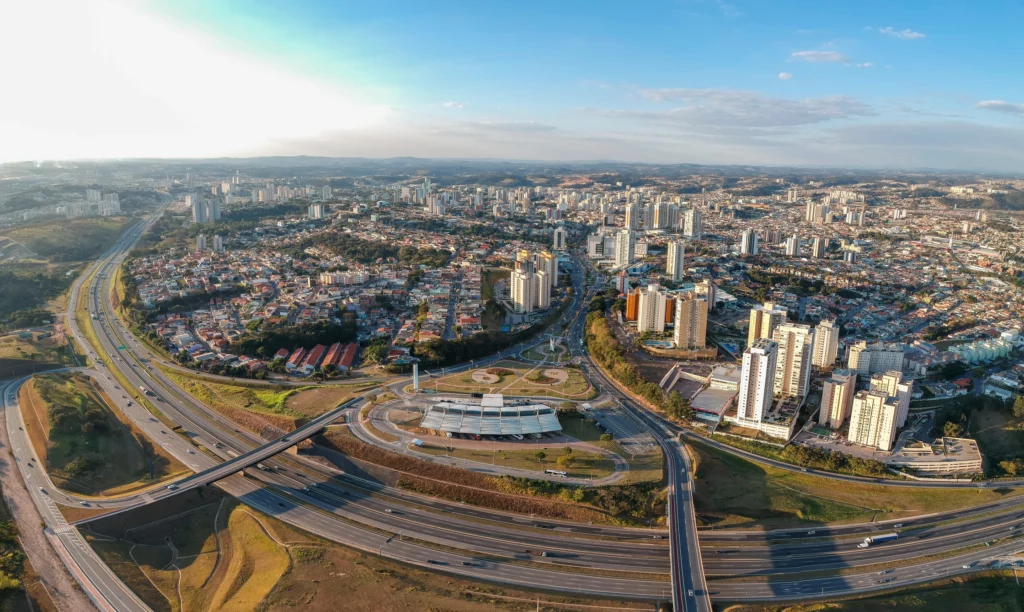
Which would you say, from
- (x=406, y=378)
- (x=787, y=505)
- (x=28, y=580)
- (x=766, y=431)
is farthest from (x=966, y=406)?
(x=28, y=580)

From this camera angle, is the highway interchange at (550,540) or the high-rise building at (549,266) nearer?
the highway interchange at (550,540)

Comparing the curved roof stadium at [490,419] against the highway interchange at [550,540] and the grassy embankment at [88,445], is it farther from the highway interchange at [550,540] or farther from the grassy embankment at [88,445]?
the grassy embankment at [88,445]

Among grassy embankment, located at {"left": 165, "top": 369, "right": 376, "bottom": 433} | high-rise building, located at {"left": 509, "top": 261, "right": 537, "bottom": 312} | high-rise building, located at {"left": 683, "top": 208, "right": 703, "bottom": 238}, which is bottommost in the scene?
grassy embankment, located at {"left": 165, "top": 369, "right": 376, "bottom": 433}

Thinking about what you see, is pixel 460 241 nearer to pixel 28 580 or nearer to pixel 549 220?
pixel 549 220

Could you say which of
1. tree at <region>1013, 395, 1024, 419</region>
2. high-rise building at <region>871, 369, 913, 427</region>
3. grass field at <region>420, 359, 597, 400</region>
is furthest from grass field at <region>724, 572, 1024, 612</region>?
grass field at <region>420, 359, 597, 400</region>

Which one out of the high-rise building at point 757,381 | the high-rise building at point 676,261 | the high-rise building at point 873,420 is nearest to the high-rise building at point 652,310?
the high-rise building at point 757,381

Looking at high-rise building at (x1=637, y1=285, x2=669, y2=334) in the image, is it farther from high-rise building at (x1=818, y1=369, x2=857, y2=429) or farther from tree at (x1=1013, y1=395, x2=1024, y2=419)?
tree at (x1=1013, y1=395, x2=1024, y2=419)
